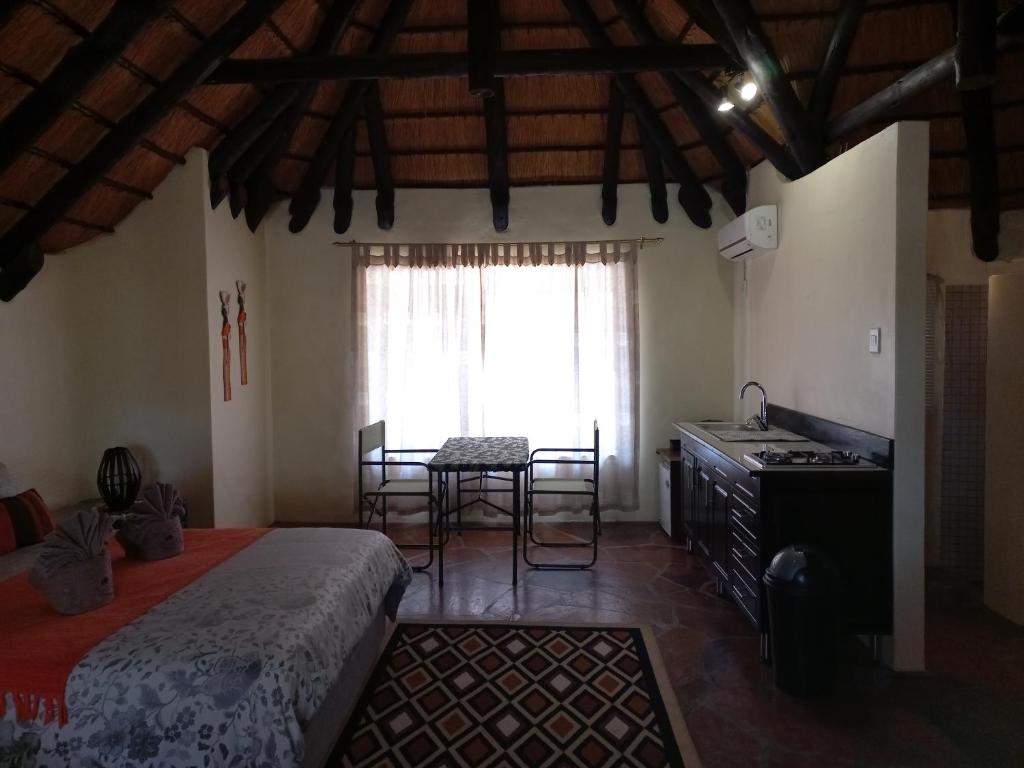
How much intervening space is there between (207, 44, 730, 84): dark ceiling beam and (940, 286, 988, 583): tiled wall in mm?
2349

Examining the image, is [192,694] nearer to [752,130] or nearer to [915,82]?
[915,82]

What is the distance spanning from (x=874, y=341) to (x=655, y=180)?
270cm

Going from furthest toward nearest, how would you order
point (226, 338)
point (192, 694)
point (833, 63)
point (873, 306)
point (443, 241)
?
1. point (443, 241)
2. point (226, 338)
3. point (833, 63)
4. point (873, 306)
5. point (192, 694)

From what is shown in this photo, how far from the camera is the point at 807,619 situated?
2.76m

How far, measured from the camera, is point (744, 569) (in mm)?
3238

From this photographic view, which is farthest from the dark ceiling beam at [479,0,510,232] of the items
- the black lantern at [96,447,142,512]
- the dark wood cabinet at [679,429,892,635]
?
the black lantern at [96,447,142,512]

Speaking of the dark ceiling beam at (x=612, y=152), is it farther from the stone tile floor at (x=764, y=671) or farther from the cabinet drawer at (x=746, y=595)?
the cabinet drawer at (x=746, y=595)

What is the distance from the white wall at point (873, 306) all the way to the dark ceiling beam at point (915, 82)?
25 centimetres

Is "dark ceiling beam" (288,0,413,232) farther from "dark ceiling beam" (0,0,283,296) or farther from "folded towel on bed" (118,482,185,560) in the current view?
"folded towel on bed" (118,482,185,560)

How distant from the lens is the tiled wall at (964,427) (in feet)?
13.7

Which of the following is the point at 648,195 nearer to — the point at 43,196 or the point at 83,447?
the point at 43,196

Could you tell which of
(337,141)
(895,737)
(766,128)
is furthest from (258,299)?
(895,737)

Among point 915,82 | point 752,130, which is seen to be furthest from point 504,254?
point 915,82

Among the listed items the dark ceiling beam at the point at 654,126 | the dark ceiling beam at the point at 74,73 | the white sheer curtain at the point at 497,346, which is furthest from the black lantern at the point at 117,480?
the dark ceiling beam at the point at 654,126
